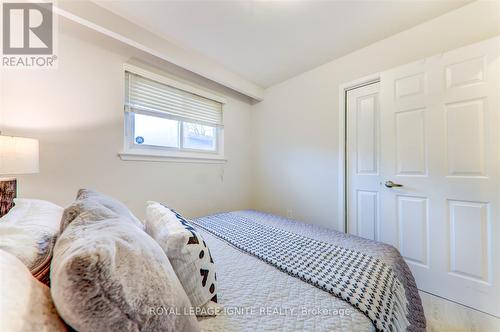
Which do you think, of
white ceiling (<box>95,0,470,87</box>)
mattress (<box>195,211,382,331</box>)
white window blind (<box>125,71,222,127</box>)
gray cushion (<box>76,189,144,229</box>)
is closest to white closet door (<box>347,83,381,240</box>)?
white ceiling (<box>95,0,470,87</box>)

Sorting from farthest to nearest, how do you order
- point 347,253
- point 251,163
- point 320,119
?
1. point 251,163
2. point 320,119
3. point 347,253

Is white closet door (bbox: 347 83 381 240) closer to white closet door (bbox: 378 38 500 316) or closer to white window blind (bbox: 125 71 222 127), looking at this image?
white closet door (bbox: 378 38 500 316)

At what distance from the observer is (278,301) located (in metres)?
0.78

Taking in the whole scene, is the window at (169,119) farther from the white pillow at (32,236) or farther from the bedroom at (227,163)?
the white pillow at (32,236)

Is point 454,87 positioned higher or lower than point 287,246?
higher

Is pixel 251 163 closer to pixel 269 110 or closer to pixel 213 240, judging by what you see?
pixel 269 110

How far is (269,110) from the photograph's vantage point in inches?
127

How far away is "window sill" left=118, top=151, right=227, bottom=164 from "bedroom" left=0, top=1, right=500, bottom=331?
0.03 m

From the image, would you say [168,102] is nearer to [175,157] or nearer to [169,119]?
[169,119]

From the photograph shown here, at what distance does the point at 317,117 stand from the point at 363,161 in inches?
31.5

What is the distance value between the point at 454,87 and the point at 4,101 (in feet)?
11.5

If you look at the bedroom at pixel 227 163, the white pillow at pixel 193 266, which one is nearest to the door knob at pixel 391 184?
the bedroom at pixel 227 163

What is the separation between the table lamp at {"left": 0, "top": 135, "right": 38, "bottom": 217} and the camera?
1.13 m

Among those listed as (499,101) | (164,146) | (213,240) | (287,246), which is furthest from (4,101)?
(499,101)
